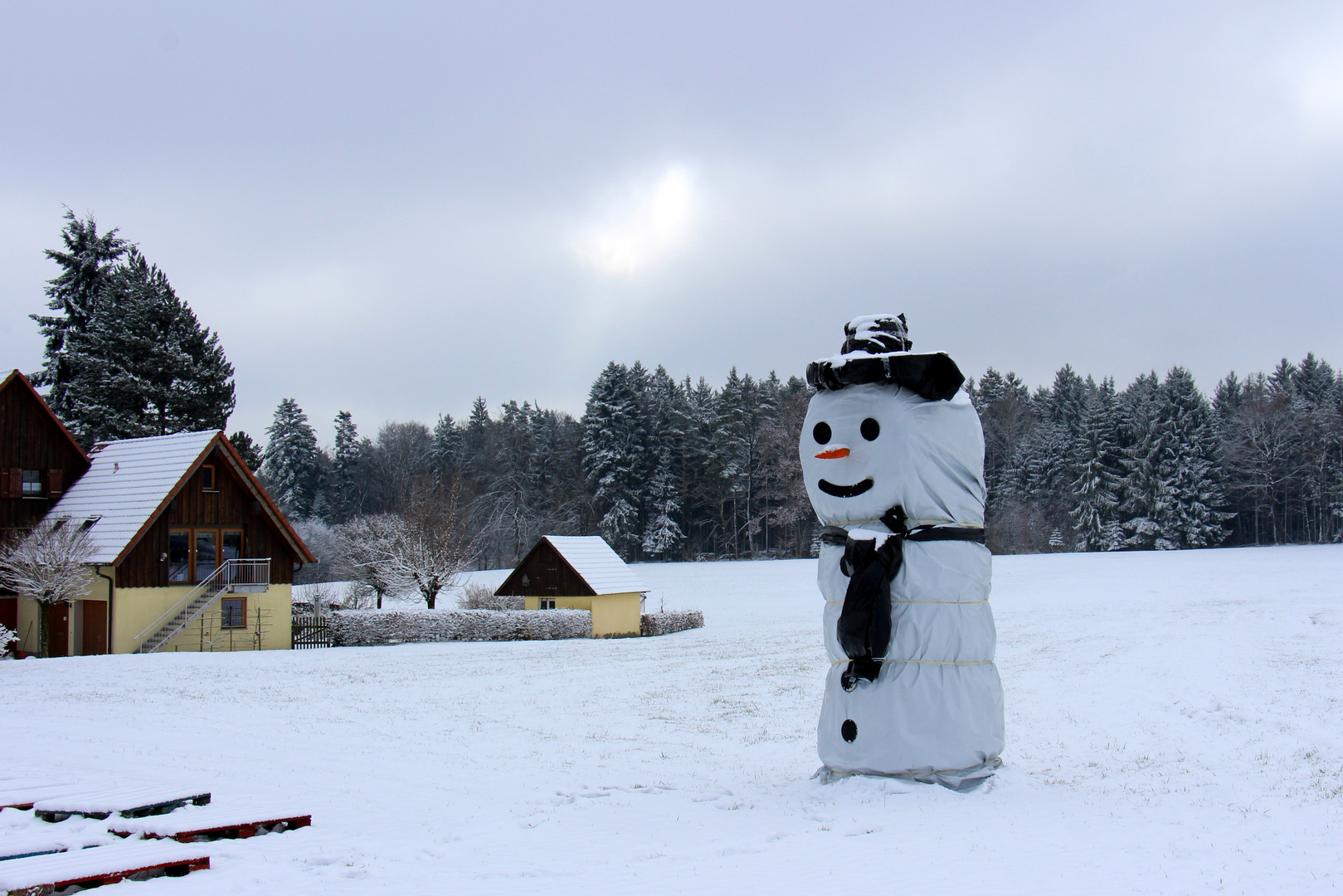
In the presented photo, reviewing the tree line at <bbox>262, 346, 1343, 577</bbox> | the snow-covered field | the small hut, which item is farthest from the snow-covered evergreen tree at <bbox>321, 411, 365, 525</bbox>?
the snow-covered field

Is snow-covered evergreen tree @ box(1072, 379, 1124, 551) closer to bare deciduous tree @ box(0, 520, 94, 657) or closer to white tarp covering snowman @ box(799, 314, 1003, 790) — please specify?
bare deciduous tree @ box(0, 520, 94, 657)

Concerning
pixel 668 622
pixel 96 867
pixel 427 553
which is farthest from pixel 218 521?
pixel 96 867

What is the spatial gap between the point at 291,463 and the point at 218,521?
50549mm

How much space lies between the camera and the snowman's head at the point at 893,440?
967 centimetres

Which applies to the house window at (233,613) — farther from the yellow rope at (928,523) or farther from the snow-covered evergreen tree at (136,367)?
the yellow rope at (928,523)

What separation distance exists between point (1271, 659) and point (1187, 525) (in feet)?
153

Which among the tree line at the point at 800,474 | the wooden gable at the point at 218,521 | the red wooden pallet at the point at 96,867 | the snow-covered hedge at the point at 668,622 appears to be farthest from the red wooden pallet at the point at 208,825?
the tree line at the point at 800,474

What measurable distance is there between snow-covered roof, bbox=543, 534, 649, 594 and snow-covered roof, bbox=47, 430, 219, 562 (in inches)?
563

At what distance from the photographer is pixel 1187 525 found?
207 ft

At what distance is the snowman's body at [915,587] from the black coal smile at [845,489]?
0.01 metres

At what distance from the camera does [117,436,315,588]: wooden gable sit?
1132 inches

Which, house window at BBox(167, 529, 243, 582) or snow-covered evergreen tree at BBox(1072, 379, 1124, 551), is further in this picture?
snow-covered evergreen tree at BBox(1072, 379, 1124, 551)

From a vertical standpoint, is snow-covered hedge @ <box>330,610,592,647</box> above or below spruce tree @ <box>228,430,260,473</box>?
below

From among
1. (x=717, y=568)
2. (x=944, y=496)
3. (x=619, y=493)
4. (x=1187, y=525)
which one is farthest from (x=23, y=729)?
(x=1187, y=525)
